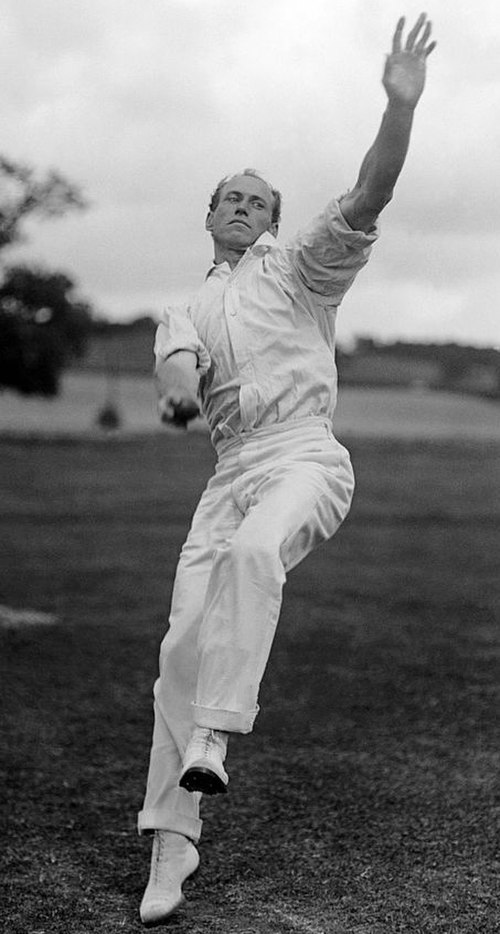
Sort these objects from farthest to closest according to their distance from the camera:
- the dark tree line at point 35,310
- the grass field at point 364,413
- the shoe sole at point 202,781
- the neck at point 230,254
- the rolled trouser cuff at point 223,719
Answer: the grass field at point 364,413 < the dark tree line at point 35,310 < the neck at point 230,254 < the rolled trouser cuff at point 223,719 < the shoe sole at point 202,781

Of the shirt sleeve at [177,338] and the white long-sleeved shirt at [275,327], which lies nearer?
the shirt sleeve at [177,338]

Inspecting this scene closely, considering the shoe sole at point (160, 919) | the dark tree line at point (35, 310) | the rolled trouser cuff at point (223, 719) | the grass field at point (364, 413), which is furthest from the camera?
the grass field at point (364, 413)

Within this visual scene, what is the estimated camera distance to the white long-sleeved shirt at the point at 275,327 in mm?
4793

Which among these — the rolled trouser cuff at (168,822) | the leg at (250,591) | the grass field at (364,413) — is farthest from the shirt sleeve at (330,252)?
the grass field at (364,413)

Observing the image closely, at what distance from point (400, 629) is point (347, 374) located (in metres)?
22.2

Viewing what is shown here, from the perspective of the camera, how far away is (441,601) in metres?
15.3

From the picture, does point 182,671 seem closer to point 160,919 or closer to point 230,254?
point 160,919

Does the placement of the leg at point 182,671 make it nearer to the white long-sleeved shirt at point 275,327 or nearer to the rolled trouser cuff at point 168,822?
the rolled trouser cuff at point 168,822

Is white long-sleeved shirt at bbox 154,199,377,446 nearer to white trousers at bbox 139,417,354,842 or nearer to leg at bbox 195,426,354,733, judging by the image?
white trousers at bbox 139,417,354,842

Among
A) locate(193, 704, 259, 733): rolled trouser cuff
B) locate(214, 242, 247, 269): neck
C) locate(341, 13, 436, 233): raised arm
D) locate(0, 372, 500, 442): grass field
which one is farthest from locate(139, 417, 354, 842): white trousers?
locate(0, 372, 500, 442): grass field

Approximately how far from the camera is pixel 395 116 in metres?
4.44

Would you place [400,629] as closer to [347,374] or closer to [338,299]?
[338,299]

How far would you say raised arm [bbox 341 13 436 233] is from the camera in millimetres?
4445

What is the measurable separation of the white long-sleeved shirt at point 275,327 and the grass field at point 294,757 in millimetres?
1998
